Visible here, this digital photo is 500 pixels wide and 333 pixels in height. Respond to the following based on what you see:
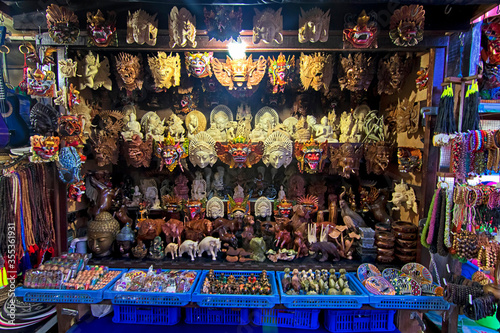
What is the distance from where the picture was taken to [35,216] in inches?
96.5

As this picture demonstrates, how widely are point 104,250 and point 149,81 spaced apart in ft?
6.35

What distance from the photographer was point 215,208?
3.06 metres

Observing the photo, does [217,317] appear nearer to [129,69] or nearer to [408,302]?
[408,302]

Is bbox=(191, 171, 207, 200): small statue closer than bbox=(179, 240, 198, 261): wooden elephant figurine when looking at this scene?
No

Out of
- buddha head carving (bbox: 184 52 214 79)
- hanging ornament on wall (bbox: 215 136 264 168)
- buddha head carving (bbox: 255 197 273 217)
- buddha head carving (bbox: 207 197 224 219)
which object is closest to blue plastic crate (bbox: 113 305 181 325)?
buddha head carving (bbox: 207 197 224 219)

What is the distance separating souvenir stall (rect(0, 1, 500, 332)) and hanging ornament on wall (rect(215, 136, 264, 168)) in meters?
0.02

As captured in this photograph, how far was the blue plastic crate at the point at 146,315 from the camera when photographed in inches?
101

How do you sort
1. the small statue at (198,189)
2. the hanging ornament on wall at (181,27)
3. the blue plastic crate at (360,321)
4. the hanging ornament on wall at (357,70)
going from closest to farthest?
the hanging ornament on wall at (181,27) < the blue plastic crate at (360,321) < the hanging ornament on wall at (357,70) < the small statue at (198,189)

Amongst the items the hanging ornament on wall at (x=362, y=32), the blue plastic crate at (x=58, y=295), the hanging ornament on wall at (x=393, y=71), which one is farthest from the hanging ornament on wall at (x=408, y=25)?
the blue plastic crate at (x=58, y=295)

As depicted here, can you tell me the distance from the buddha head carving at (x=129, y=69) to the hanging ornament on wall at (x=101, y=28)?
22cm

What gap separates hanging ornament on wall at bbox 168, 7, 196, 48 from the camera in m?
2.37

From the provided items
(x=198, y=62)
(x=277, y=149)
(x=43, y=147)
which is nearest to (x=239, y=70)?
(x=198, y=62)

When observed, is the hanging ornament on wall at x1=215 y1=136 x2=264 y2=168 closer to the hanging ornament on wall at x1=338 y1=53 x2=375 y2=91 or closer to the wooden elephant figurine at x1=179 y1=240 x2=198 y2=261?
the wooden elephant figurine at x1=179 y1=240 x2=198 y2=261

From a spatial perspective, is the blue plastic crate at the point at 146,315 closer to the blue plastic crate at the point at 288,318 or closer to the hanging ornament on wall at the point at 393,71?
the blue plastic crate at the point at 288,318
